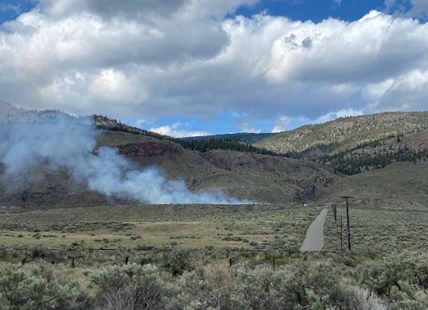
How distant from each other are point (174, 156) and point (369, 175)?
197 ft

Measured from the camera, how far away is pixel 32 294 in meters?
9.62

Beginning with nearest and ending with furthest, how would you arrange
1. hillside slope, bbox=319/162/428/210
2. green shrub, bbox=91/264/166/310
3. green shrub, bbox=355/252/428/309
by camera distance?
green shrub, bbox=91/264/166/310 < green shrub, bbox=355/252/428/309 < hillside slope, bbox=319/162/428/210

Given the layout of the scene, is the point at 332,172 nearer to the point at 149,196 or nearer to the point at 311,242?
the point at 149,196

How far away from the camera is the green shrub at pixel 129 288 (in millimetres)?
10242

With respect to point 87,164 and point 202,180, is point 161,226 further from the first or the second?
point 202,180

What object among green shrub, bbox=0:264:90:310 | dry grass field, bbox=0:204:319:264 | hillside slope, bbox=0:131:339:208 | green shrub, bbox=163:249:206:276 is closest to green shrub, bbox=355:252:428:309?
green shrub, bbox=0:264:90:310

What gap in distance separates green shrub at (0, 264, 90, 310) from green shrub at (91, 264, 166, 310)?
589mm

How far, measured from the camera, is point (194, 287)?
10.9 m

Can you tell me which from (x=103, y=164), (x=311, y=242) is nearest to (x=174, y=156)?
(x=103, y=164)

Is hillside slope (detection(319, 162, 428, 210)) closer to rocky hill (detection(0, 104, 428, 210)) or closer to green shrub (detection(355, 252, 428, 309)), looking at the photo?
rocky hill (detection(0, 104, 428, 210))

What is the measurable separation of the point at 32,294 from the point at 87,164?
401ft

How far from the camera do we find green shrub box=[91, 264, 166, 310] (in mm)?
10242

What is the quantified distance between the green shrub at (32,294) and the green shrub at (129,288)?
59cm

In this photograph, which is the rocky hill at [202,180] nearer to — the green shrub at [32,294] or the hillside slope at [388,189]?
the hillside slope at [388,189]
